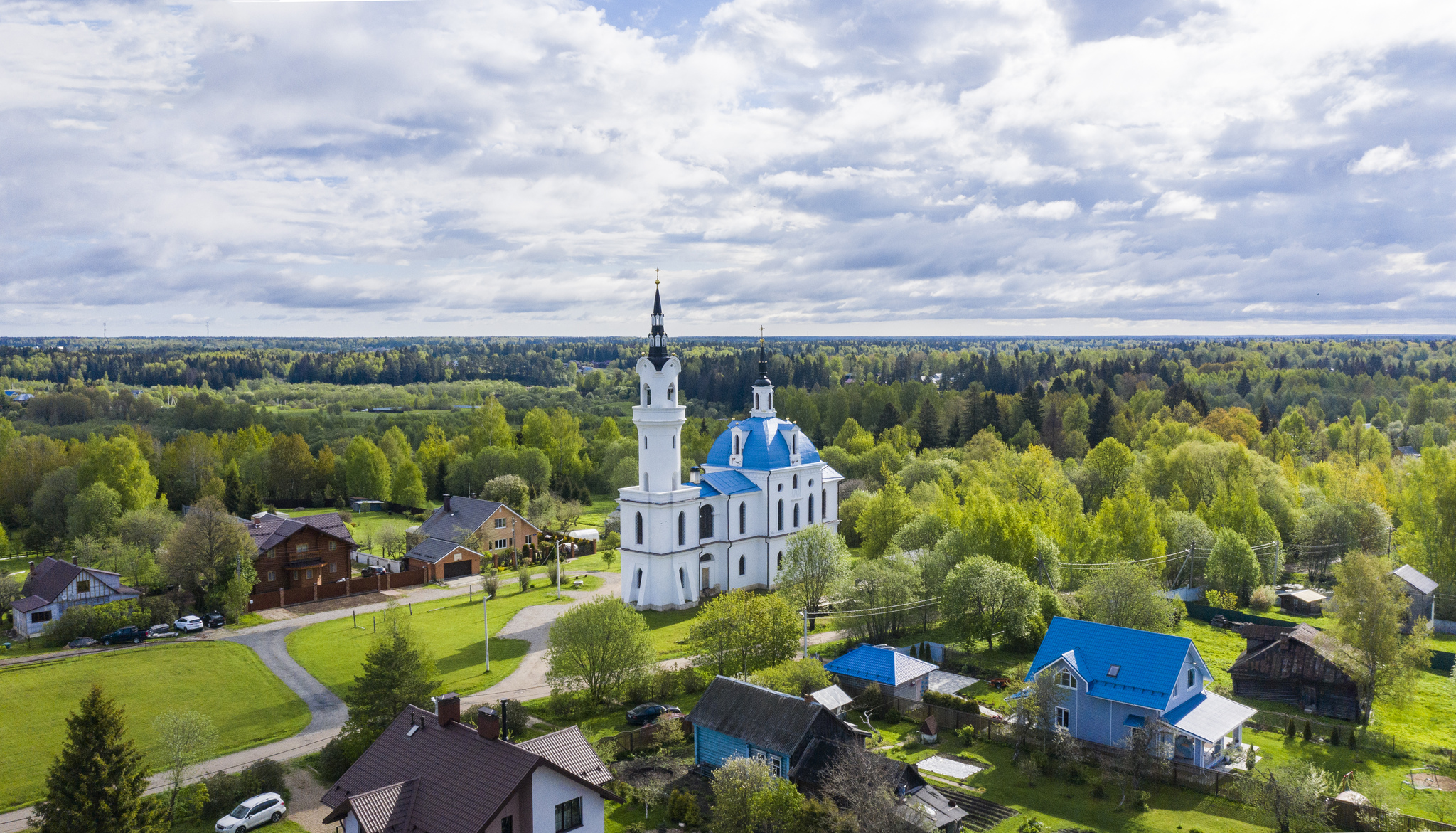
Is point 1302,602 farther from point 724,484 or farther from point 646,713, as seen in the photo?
point 646,713

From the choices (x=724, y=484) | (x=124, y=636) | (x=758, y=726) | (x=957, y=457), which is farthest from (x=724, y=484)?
(x=957, y=457)

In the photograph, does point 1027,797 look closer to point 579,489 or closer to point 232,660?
point 232,660

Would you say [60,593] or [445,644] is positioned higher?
[60,593]

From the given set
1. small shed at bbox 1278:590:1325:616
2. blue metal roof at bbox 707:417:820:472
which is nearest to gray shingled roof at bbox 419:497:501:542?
blue metal roof at bbox 707:417:820:472

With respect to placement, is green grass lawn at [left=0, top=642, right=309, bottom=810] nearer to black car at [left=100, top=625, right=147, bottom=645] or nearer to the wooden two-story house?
black car at [left=100, top=625, right=147, bottom=645]

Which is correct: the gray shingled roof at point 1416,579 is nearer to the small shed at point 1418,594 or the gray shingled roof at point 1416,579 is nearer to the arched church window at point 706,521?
the small shed at point 1418,594

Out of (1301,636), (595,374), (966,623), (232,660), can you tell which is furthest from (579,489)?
(595,374)
